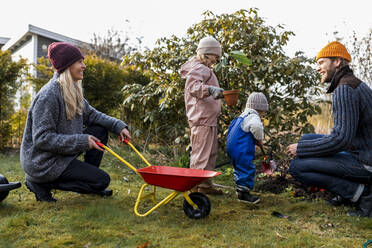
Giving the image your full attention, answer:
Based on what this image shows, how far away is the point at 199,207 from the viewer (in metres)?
2.54

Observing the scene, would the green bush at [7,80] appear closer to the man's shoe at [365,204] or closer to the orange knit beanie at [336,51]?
the orange knit beanie at [336,51]

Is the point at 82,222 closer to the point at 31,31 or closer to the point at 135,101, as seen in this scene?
the point at 135,101

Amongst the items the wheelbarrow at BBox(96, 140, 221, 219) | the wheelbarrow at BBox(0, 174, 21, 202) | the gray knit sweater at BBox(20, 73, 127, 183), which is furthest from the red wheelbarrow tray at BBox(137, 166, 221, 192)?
the wheelbarrow at BBox(0, 174, 21, 202)

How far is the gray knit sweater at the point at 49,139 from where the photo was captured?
254 cm

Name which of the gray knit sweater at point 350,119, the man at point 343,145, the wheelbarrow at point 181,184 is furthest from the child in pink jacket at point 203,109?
the gray knit sweater at point 350,119

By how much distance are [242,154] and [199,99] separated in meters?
0.70

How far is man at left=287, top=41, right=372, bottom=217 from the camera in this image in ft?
7.98

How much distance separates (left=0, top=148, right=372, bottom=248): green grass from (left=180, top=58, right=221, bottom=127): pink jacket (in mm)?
801

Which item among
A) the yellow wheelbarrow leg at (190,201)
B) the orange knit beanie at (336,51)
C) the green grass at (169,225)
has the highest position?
the orange knit beanie at (336,51)

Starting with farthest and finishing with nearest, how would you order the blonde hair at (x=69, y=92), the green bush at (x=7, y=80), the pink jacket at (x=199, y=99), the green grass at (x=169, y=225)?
the green bush at (x=7, y=80) < the pink jacket at (x=199, y=99) < the blonde hair at (x=69, y=92) < the green grass at (x=169, y=225)

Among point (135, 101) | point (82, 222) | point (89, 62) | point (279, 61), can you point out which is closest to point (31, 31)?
point (89, 62)

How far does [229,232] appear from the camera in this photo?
2258 mm

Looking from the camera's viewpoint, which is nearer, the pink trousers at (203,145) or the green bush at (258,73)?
the pink trousers at (203,145)

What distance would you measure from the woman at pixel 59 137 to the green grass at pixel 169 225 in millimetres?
212
